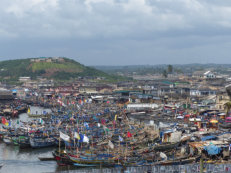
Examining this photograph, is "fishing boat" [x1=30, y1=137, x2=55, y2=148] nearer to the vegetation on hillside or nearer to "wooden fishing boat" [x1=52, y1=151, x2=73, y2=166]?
"wooden fishing boat" [x1=52, y1=151, x2=73, y2=166]

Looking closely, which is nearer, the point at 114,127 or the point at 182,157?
the point at 182,157

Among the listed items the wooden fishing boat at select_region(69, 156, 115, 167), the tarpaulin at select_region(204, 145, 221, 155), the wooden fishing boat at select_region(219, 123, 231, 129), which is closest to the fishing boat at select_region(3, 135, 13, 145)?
the wooden fishing boat at select_region(69, 156, 115, 167)

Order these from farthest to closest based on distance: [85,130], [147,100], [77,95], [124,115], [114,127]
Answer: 1. [77,95]
2. [147,100]
3. [124,115]
4. [114,127]
5. [85,130]

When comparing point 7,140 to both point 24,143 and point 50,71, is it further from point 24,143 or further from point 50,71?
point 50,71

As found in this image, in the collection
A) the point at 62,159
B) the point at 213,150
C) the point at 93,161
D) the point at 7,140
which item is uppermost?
the point at 213,150

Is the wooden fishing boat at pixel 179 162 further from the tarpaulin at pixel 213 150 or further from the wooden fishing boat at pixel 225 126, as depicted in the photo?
the wooden fishing boat at pixel 225 126

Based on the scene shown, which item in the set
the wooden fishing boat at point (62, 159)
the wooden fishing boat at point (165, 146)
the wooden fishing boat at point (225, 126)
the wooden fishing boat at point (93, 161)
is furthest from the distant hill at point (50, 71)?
the wooden fishing boat at point (93, 161)

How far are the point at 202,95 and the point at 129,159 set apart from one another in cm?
4357

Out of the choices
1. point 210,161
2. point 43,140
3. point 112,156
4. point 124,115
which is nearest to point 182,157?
point 210,161

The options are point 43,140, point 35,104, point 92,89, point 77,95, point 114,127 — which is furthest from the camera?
point 92,89

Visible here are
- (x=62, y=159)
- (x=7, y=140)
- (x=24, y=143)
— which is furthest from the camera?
(x=7, y=140)

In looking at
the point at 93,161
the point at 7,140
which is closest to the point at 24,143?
the point at 7,140

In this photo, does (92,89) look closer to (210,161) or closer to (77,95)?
(77,95)

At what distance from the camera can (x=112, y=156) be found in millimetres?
29859
